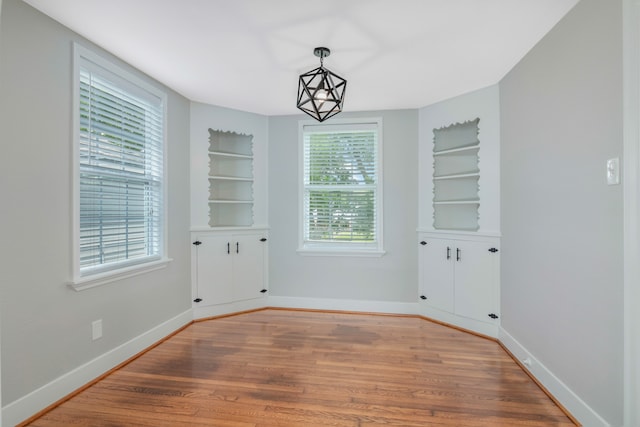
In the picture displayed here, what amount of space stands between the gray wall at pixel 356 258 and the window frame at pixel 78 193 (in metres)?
1.26

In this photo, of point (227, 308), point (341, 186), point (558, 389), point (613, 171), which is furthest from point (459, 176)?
point (227, 308)

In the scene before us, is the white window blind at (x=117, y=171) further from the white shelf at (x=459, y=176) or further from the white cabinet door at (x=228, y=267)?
the white shelf at (x=459, y=176)

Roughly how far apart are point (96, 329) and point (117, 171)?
3.91ft

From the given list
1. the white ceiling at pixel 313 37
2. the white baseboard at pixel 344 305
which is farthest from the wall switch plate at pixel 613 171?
the white baseboard at pixel 344 305

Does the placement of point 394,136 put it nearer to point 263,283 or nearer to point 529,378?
point 263,283

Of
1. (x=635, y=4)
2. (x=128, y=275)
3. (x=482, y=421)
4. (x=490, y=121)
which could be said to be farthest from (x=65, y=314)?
(x=490, y=121)

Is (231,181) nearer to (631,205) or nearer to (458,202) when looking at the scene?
(458,202)

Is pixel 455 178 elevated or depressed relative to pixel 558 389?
elevated

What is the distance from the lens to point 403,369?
248 cm

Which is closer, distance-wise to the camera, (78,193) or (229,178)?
(78,193)

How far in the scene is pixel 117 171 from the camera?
256cm

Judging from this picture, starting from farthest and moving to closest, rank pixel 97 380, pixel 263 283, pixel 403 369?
pixel 263 283 < pixel 403 369 < pixel 97 380

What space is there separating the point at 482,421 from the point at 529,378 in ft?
2.48

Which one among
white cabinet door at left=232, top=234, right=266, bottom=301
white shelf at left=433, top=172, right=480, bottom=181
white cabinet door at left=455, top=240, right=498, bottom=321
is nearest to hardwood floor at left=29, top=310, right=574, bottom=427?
white cabinet door at left=455, top=240, right=498, bottom=321
